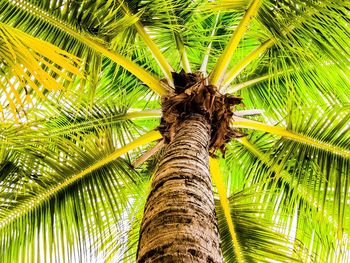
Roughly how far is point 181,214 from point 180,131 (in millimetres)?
1259

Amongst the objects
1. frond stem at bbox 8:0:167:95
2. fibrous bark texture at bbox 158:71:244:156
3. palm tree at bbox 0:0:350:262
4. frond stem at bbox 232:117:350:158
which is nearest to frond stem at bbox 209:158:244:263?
palm tree at bbox 0:0:350:262

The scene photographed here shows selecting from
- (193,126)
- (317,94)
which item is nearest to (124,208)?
(193,126)

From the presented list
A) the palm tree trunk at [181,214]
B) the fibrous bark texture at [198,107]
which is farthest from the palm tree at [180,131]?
the palm tree trunk at [181,214]

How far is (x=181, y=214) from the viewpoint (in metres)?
2.05

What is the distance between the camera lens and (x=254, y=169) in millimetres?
5516

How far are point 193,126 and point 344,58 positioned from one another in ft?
4.72

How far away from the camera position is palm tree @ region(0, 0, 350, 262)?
3.70m

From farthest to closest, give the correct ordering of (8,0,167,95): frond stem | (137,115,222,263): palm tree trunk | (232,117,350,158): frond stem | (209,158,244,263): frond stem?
1. (209,158,244,263): frond stem
2. (232,117,350,158): frond stem
3. (8,0,167,95): frond stem
4. (137,115,222,263): palm tree trunk

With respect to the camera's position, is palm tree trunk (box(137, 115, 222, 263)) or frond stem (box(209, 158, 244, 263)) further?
frond stem (box(209, 158, 244, 263))

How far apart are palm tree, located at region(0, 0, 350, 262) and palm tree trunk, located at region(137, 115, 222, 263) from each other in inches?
9.7

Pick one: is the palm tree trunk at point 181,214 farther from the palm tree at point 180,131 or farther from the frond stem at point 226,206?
the frond stem at point 226,206

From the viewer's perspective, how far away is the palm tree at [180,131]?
12.1ft

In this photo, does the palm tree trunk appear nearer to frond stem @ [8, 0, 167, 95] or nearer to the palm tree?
the palm tree

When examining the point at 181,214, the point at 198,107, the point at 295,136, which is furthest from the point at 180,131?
the point at 295,136
